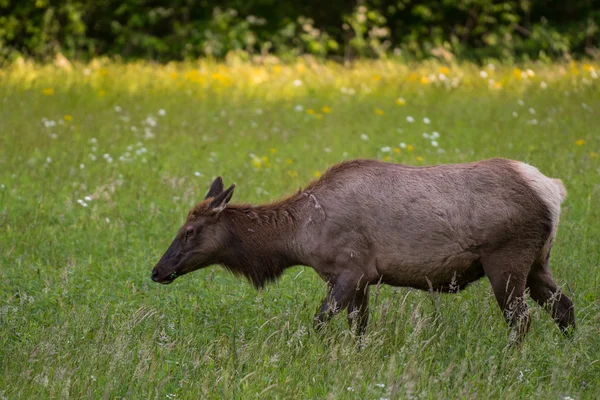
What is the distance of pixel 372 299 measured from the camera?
664 cm

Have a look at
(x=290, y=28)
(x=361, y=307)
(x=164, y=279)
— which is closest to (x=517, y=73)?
(x=290, y=28)

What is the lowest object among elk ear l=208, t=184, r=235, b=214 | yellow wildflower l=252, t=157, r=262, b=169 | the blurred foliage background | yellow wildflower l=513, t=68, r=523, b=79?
the blurred foliage background

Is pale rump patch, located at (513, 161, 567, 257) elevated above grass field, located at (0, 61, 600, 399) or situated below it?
above

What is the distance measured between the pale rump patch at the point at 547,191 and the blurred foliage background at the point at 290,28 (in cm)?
1329

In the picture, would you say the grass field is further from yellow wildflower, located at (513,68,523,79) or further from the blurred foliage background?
the blurred foliage background

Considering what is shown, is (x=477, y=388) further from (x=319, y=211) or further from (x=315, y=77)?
(x=315, y=77)

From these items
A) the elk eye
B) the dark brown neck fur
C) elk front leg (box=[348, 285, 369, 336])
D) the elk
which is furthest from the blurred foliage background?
elk front leg (box=[348, 285, 369, 336])

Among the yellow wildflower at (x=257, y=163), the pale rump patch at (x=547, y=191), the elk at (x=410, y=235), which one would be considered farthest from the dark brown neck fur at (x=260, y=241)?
the yellow wildflower at (x=257, y=163)

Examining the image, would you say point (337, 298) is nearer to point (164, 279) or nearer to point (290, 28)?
point (164, 279)

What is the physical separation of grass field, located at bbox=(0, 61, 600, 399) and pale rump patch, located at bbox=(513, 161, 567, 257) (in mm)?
659

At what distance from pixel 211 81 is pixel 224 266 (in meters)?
9.24

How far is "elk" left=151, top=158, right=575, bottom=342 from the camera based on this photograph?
19.2 ft

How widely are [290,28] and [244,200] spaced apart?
42.1ft

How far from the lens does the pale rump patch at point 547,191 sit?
591cm
